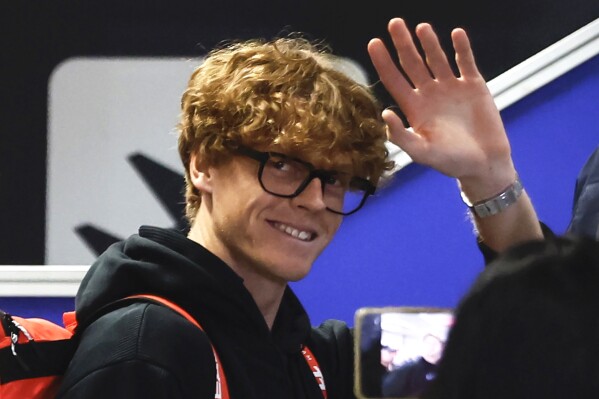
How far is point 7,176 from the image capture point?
2270mm

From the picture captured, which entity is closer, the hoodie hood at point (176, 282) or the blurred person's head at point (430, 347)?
the hoodie hood at point (176, 282)

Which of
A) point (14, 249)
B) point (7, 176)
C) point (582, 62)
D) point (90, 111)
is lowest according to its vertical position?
point (14, 249)

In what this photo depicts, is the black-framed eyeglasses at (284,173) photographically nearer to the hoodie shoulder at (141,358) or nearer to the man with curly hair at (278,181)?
the man with curly hair at (278,181)

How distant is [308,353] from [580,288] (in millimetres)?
846

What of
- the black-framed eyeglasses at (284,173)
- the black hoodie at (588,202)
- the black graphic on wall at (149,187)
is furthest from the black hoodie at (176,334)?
the black graphic on wall at (149,187)

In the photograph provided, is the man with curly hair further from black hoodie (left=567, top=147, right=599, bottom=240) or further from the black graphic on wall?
the black graphic on wall

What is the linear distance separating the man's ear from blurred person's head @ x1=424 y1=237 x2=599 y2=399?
2.44 feet

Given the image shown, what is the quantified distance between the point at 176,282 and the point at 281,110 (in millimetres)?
254

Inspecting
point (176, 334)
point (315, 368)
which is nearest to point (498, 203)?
point (315, 368)

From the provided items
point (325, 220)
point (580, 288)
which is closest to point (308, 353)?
point (325, 220)

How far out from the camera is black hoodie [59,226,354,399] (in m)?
1.06

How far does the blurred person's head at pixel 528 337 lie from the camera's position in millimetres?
557

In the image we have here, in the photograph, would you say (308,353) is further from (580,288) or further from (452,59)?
(452,59)

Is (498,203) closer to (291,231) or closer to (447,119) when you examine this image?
(447,119)
